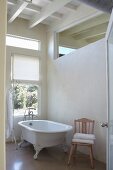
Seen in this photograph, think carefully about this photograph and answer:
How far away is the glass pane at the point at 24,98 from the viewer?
5.72m

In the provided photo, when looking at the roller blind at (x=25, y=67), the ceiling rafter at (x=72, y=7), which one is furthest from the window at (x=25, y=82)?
the ceiling rafter at (x=72, y=7)

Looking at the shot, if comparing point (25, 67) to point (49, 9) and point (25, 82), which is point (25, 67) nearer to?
point (25, 82)

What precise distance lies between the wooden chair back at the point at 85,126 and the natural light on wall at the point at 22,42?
2992 mm

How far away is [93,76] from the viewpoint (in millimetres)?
4258

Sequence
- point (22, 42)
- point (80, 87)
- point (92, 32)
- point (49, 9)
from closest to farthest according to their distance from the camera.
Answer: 1. point (80, 87)
2. point (49, 9)
3. point (92, 32)
4. point (22, 42)

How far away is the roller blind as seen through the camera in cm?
570

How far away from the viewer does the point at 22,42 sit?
594 cm

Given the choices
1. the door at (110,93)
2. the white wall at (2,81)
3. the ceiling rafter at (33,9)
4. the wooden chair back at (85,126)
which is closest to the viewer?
the white wall at (2,81)

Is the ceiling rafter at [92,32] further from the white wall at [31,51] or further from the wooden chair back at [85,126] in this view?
the wooden chair back at [85,126]

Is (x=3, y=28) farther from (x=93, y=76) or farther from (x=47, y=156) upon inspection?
(x=47, y=156)

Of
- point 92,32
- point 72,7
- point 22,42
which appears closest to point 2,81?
point 72,7

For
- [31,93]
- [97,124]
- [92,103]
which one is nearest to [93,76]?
[92,103]

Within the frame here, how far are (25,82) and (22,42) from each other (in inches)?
49.2

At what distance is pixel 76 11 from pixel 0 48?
12.7 feet
